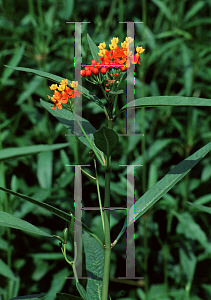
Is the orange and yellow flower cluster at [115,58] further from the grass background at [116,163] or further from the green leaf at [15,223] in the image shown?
the grass background at [116,163]

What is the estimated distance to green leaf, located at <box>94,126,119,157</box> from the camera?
1.54 feet

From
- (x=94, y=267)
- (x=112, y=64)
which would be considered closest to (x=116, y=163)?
(x=94, y=267)

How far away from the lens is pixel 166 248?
1331 millimetres

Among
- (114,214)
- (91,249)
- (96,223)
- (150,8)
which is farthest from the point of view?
(150,8)

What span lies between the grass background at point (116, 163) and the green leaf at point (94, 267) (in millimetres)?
520

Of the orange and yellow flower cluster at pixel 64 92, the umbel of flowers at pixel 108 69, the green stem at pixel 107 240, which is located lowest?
the green stem at pixel 107 240

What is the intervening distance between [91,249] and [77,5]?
1360 millimetres

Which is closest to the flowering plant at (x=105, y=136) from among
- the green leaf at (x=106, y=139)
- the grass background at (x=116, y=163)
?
the green leaf at (x=106, y=139)

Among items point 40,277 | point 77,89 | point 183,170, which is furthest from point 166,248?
point 77,89

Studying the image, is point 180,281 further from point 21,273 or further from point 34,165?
point 34,165

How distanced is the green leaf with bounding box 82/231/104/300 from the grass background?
1.70 feet

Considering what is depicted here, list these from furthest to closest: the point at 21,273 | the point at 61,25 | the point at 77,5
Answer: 1. the point at 77,5
2. the point at 61,25
3. the point at 21,273

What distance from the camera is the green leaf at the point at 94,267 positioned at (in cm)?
A: 62

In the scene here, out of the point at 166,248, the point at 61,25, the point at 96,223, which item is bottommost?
the point at 166,248
